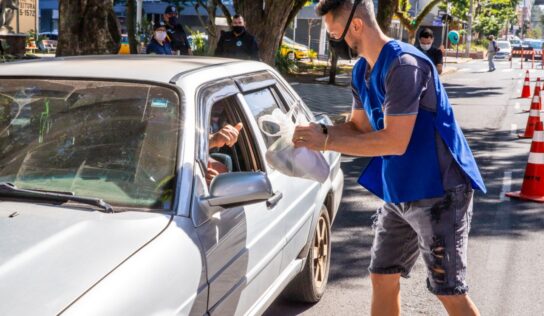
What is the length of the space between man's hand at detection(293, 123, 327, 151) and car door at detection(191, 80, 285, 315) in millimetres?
381

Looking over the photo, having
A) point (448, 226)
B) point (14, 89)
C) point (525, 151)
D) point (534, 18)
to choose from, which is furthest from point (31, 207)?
point (534, 18)

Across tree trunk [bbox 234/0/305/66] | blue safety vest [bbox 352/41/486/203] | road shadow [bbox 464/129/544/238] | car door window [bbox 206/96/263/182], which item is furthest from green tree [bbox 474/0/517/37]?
blue safety vest [bbox 352/41/486/203]

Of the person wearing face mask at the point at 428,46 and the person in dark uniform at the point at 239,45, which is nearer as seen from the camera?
the person in dark uniform at the point at 239,45

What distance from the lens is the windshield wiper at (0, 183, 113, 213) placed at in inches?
117

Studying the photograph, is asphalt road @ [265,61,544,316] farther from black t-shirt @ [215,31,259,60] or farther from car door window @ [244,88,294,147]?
black t-shirt @ [215,31,259,60]

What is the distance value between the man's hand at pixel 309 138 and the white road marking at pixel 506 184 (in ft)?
18.7

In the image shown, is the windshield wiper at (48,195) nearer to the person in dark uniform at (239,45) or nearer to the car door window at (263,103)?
the car door window at (263,103)

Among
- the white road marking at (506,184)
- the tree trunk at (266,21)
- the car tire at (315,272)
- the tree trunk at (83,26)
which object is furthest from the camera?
the tree trunk at (266,21)

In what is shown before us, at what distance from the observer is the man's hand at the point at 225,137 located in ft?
12.8

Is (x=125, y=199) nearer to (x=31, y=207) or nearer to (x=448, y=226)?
(x=31, y=207)

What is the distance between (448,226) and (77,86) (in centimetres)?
180

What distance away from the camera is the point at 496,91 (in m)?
26.3

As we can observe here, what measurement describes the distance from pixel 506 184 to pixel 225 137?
625cm

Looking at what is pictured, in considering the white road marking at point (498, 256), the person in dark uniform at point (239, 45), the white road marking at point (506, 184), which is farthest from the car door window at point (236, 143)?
the person in dark uniform at point (239, 45)
